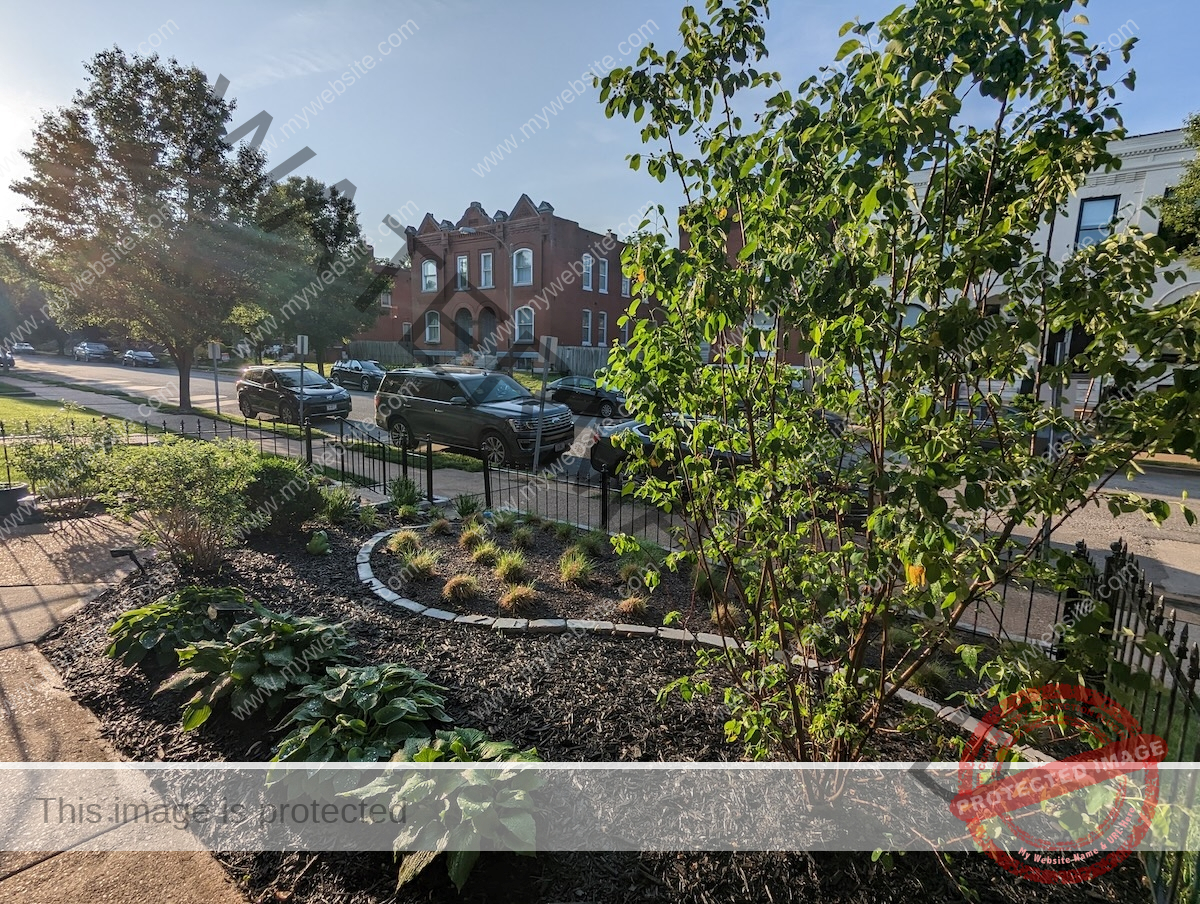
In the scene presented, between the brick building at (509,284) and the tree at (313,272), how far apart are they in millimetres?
3792

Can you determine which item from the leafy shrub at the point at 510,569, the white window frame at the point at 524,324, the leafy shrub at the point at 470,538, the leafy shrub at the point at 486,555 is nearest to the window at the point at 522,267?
the white window frame at the point at 524,324

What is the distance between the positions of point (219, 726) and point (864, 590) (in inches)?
143

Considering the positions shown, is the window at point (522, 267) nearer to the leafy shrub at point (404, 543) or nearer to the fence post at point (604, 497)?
the fence post at point (604, 497)

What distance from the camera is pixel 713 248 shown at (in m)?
2.38

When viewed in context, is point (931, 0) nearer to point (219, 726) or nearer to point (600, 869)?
point (600, 869)

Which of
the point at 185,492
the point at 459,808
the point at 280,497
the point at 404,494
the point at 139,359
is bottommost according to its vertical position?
the point at 459,808

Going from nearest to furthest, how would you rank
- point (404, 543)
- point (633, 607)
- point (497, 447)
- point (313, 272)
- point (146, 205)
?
point (633, 607) < point (404, 543) < point (497, 447) < point (146, 205) < point (313, 272)

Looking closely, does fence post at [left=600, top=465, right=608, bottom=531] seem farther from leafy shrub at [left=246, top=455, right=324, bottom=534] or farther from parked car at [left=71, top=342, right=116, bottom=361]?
parked car at [left=71, top=342, right=116, bottom=361]

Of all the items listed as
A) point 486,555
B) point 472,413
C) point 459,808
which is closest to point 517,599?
point 486,555

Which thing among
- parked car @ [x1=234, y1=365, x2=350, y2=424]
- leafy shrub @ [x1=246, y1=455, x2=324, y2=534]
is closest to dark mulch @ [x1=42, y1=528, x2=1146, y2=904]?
leafy shrub @ [x1=246, y1=455, x2=324, y2=534]

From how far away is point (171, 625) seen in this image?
13.3ft

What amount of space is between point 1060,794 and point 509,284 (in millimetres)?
34688

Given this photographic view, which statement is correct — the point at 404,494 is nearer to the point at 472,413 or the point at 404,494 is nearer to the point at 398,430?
the point at 472,413

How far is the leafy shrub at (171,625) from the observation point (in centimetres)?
392
